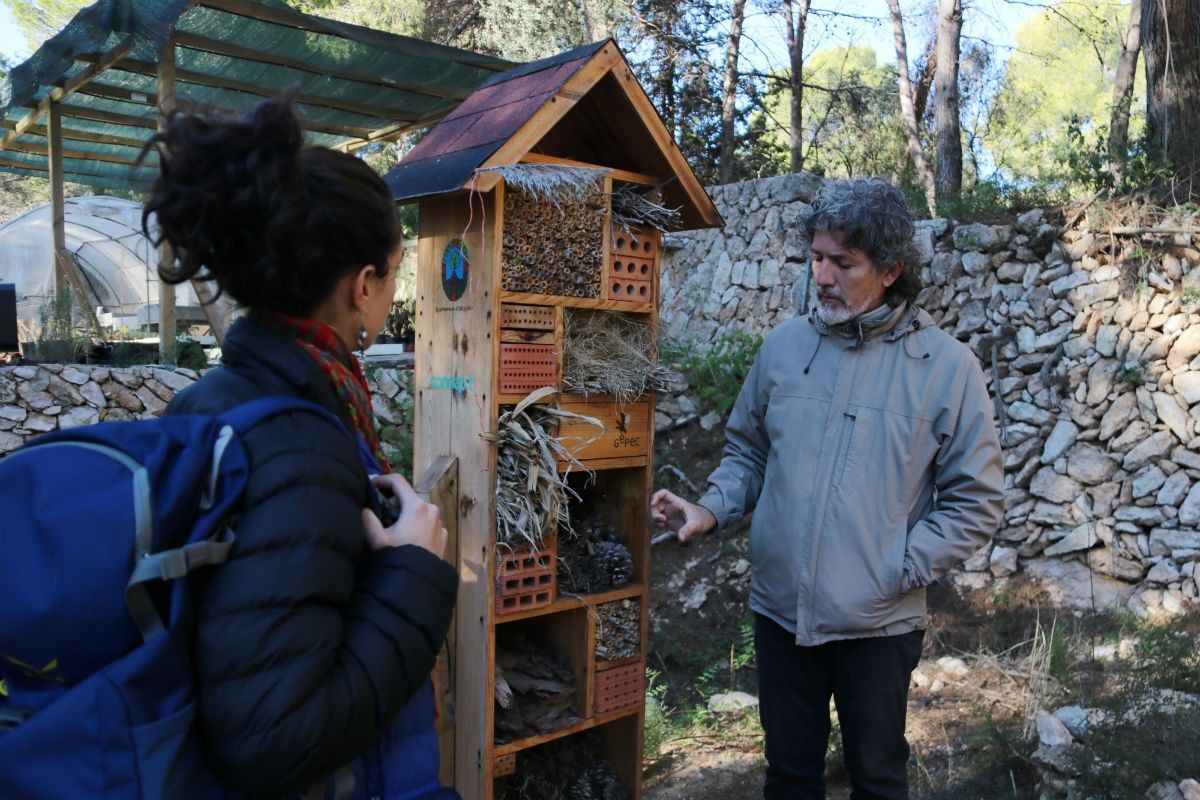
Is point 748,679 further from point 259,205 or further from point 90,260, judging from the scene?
point 90,260

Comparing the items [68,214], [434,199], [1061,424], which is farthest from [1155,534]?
[68,214]

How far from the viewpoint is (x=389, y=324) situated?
32.9ft

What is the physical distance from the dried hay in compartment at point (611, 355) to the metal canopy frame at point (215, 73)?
3.55 metres

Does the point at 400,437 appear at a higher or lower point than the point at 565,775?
higher

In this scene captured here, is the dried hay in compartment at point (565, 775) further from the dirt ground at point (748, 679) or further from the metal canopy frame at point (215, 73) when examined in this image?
the metal canopy frame at point (215, 73)

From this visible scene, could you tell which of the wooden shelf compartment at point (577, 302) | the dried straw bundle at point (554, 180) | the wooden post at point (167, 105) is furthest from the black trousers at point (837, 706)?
the wooden post at point (167, 105)

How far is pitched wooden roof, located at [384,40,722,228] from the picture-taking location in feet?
8.88

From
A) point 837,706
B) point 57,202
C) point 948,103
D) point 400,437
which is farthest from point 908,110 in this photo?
point 837,706

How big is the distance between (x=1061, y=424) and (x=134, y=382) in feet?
21.1

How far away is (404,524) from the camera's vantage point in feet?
4.27

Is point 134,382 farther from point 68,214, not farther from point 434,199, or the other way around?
point 68,214

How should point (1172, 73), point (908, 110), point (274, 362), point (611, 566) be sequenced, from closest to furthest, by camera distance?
point (274, 362) → point (611, 566) → point (1172, 73) → point (908, 110)

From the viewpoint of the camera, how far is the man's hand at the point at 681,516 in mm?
2439

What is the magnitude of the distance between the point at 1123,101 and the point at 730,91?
5479mm
